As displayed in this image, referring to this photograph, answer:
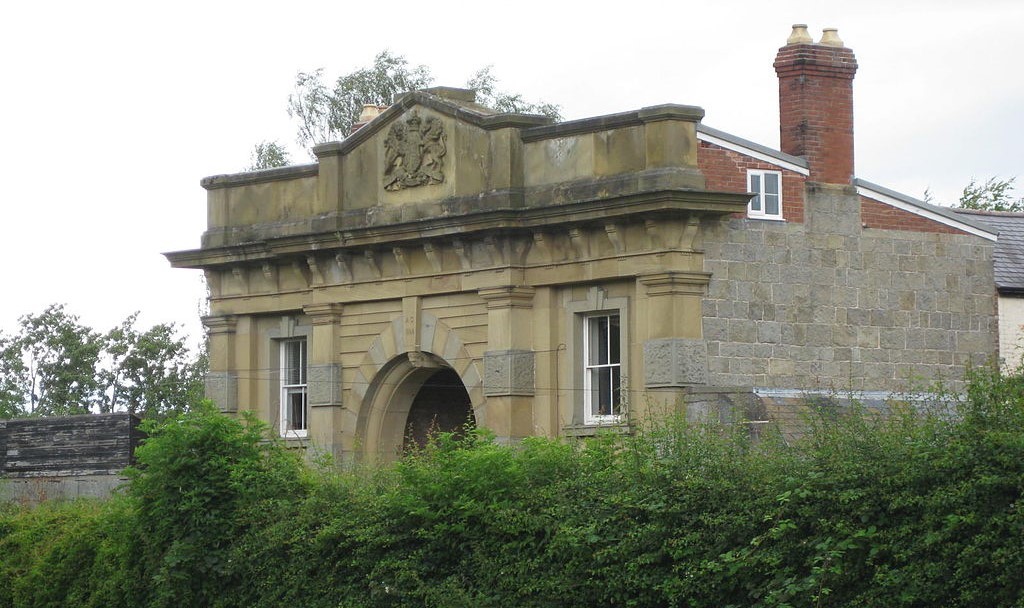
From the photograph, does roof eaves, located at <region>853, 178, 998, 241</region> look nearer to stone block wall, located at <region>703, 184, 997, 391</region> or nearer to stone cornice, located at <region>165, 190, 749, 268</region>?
stone block wall, located at <region>703, 184, 997, 391</region>

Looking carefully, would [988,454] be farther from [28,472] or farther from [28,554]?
[28,472]

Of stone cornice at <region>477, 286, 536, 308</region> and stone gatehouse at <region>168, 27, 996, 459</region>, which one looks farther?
stone cornice at <region>477, 286, 536, 308</region>

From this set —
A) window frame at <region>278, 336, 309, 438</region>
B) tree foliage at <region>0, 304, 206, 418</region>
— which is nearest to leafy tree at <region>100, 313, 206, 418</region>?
tree foliage at <region>0, 304, 206, 418</region>

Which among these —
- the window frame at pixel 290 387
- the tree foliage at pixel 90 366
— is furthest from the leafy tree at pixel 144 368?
the window frame at pixel 290 387

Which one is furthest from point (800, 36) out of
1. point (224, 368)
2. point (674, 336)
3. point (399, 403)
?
point (224, 368)

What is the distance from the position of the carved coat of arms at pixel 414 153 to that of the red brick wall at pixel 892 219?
6099 millimetres

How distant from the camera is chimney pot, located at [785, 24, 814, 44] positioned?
23812mm

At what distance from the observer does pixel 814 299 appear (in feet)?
76.0

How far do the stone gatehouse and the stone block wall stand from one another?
3 centimetres

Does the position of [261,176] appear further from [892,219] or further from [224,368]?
[892,219]

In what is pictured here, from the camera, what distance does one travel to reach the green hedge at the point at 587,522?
10.7m

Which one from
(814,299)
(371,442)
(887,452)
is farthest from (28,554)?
(887,452)

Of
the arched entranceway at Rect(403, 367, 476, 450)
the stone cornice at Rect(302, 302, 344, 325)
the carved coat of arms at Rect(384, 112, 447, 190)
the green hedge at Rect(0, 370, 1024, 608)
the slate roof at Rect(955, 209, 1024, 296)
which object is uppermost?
the carved coat of arms at Rect(384, 112, 447, 190)

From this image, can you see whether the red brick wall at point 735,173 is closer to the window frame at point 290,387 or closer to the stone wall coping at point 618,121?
the stone wall coping at point 618,121
